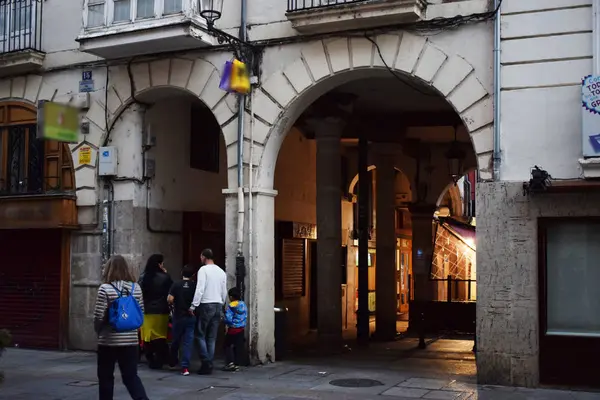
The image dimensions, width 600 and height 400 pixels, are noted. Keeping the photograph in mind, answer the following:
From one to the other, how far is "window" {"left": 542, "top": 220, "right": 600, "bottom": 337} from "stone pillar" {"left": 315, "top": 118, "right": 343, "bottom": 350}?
236 inches

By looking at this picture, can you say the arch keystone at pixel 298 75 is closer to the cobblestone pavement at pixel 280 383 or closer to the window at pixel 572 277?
the window at pixel 572 277

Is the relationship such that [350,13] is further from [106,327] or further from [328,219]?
[106,327]

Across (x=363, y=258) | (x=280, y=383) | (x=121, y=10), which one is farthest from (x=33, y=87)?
(x=280, y=383)

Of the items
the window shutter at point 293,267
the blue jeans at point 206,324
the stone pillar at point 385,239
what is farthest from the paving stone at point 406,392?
the window shutter at point 293,267

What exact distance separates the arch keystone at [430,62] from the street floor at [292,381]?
456 cm

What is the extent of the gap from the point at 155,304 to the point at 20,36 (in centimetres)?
661

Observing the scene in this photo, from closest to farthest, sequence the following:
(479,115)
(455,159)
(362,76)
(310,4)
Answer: (479,115) < (310,4) < (362,76) < (455,159)

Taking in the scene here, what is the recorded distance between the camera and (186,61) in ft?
44.8

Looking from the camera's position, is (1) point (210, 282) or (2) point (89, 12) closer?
(1) point (210, 282)

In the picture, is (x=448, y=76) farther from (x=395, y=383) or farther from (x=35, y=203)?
(x=35, y=203)

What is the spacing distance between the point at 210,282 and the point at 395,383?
3.15 meters

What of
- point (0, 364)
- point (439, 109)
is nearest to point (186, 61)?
point (0, 364)

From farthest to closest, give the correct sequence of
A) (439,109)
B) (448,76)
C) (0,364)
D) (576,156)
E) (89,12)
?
(439,109) < (89,12) < (0,364) < (448,76) < (576,156)

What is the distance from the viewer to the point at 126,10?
1364 centimetres
